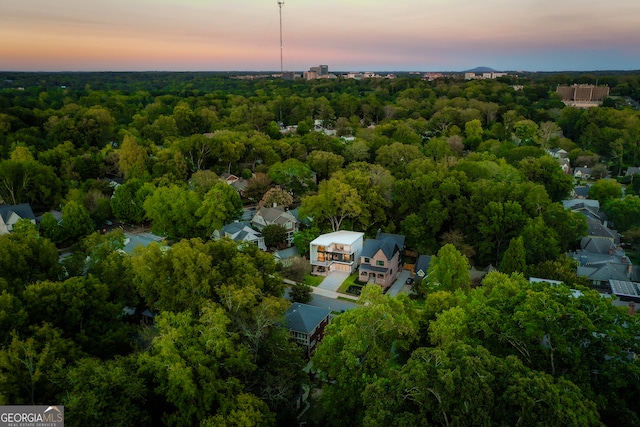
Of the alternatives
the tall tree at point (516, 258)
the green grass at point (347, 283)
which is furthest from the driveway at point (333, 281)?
the tall tree at point (516, 258)

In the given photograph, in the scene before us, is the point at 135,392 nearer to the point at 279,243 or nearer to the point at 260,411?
the point at 260,411

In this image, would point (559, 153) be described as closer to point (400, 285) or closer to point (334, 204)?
point (334, 204)

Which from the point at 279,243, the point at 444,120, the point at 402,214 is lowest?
the point at 279,243

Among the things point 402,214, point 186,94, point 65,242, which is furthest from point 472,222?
point 186,94

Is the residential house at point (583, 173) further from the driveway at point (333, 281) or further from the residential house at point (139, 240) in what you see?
the residential house at point (139, 240)

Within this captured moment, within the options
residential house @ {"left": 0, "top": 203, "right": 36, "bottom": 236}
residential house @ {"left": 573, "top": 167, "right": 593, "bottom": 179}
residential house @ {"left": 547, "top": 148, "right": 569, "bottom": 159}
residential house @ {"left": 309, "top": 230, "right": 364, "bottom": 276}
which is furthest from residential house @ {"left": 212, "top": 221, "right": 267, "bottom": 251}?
residential house @ {"left": 547, "top": 148, "right": 569, "bottom": 159}
